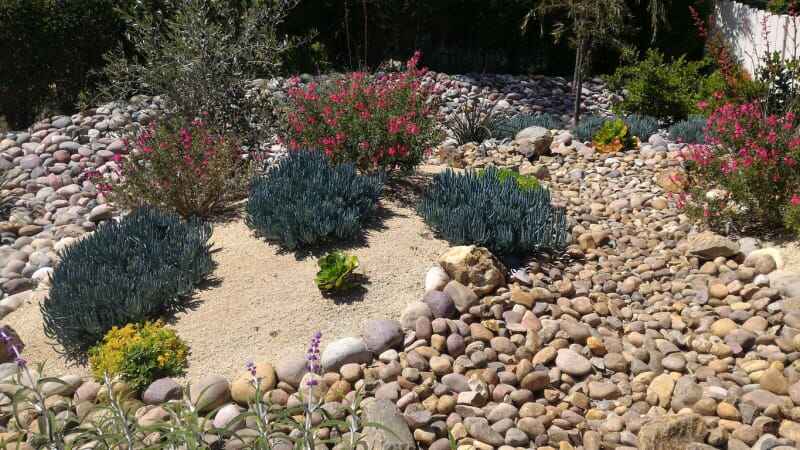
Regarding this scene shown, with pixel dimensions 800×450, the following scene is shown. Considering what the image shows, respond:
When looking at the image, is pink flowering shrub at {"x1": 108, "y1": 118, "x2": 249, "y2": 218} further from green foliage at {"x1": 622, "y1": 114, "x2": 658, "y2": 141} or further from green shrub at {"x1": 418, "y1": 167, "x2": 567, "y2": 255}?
green foliage at {"x1": 622, "y1": 114, "x2": 658, "y2": 141}

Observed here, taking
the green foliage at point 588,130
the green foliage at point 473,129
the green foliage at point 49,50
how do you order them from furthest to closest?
the green foliage at point 49,50
the green foliage at point 473,129
the green foliage at point 588,130

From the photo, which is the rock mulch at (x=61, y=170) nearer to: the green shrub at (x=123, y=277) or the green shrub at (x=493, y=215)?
the green shrub at (x=123, y=277)

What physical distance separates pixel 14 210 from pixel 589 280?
19.0ft

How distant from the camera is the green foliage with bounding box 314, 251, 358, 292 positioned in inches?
183

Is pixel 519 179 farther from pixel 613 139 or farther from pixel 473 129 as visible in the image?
pixel 473 129

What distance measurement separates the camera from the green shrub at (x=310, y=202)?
516 cm

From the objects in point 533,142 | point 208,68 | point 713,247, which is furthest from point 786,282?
point 208,68

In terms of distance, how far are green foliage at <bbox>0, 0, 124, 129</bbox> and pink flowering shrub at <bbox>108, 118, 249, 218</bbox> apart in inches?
168

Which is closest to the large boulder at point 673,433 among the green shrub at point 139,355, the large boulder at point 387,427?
the large boulder at point 387,427

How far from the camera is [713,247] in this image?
17.7 feet

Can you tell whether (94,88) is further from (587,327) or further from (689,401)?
(689,401)

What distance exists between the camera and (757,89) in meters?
8.42

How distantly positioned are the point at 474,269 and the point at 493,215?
61cm

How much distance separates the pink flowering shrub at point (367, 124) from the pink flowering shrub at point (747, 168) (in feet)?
7.76
